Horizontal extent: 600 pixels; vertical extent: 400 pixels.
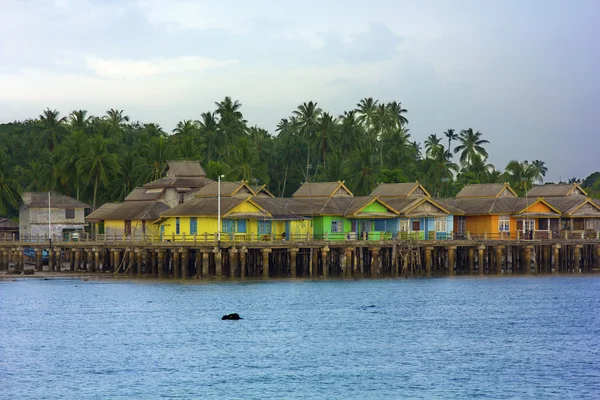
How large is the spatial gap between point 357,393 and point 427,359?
722 cm

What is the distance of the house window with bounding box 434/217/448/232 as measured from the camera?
279 feet

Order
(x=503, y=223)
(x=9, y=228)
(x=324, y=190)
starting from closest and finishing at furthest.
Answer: (x=324, y=190) < (x=503, y=223) < (x=9, y=228)

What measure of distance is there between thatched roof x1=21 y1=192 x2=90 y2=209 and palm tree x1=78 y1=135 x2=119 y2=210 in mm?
5639

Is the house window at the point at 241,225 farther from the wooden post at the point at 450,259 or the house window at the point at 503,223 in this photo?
the house window at the point at 503,223

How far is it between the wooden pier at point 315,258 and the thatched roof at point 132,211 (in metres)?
2.86

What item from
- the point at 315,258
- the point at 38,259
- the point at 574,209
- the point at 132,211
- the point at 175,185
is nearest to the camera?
the point at 315,258

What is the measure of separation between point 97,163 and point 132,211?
18112 millimetres

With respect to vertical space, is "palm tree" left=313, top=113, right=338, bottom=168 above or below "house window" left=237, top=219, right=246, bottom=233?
above

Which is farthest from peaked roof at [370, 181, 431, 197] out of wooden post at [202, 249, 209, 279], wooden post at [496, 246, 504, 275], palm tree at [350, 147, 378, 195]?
palm tree at [350, 147, 378, 195]

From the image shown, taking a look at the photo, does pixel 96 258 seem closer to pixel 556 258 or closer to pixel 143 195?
pixel 143 195

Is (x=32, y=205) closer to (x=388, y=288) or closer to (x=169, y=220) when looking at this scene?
(x=169, y=220)

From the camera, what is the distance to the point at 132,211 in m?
86.8

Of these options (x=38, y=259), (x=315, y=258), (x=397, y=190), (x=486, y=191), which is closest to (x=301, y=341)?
(x=315, y=258)

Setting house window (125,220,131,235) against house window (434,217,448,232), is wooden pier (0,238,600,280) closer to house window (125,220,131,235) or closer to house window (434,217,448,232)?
house window (434,217,448,232)
